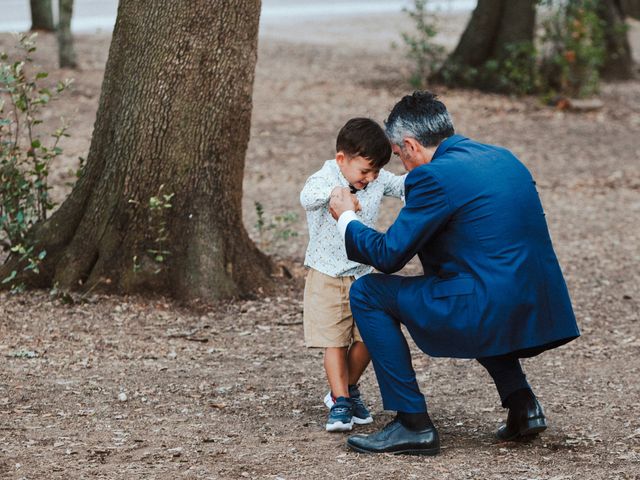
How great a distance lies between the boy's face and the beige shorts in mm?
447

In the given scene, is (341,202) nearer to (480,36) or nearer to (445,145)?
(445,145)

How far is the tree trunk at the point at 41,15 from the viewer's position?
18.1m

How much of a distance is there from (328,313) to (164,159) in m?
2.19

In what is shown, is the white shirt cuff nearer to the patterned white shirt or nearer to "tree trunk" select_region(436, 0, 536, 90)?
the patterned white shirt

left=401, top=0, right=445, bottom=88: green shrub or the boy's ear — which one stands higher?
left=401, top=0, right=445, bottom=88: green shrub

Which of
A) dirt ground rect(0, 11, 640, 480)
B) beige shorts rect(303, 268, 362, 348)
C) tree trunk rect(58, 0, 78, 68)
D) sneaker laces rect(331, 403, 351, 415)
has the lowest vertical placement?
dirt ground rect(0, 11, 640, 480)

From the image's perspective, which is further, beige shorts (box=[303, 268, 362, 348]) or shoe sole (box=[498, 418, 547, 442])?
beige shorts (box=[303, 268, 362, 348])

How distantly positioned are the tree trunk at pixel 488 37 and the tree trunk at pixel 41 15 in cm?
702

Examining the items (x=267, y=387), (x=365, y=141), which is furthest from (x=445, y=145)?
(x=267, y=387)

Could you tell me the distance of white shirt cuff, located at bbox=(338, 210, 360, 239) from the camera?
4.24m

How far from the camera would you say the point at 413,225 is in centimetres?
408

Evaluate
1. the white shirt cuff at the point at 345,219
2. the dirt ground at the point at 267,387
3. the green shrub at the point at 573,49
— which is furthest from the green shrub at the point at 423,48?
the white shirt cuff at the point at 345,219

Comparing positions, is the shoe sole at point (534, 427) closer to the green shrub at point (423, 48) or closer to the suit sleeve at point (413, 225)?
the suit sleeve at point (413, 225)

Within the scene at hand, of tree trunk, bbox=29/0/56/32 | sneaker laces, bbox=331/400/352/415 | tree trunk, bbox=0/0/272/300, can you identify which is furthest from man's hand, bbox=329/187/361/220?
tree trunk, bbox=29/0/56/32
